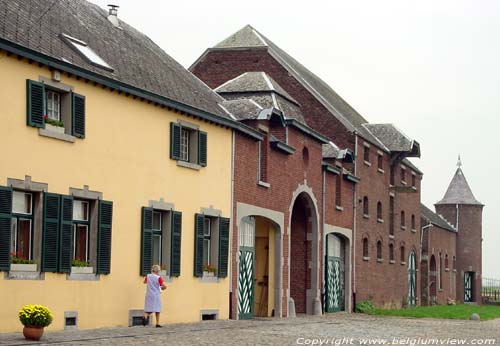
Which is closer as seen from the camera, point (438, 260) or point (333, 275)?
point (333, 275)

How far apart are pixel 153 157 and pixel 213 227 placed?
402 centimetres

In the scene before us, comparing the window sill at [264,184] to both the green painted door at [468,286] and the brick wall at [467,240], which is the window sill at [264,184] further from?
the green painted door at [468,286]

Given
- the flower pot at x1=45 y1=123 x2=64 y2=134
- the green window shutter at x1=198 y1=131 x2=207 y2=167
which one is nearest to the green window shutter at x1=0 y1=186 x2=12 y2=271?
the flower pot at x1=45 y1=123 x2=64 y2=134

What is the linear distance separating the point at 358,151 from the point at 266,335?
22.7 meters

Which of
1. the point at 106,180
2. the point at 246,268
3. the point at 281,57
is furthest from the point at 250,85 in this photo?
the point at 106,180

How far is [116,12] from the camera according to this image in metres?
27.5

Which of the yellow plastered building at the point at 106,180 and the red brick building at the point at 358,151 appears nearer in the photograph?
the yellow plastered building at the point at 106,180

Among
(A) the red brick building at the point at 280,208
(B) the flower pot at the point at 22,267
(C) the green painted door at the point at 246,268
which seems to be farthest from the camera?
(A) the red brick building at the point at 280,208

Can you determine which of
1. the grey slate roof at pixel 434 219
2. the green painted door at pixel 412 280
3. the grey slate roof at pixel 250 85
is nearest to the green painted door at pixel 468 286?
the grey slate roof at pixel 434 219

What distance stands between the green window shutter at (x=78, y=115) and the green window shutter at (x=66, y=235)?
1.42m

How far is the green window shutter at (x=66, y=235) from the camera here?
19.7 m

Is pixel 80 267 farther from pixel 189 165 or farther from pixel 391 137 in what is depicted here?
pixel 391 137

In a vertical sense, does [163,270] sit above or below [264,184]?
below

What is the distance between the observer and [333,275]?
1544 inches
